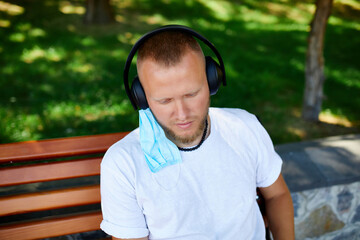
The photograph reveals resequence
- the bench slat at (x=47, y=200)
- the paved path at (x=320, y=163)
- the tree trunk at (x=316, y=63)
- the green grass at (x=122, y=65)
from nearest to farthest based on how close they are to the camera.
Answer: the bench slat at (x=47, y=200) → the paved path at (x=320, y=163) → the tree trunk at (x=316, y=63) → the green grass at (x=122, y=65)

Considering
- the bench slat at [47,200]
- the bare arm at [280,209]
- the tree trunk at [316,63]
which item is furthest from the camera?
the tree trunk at [316,63]

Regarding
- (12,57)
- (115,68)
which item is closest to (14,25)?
(12,57)

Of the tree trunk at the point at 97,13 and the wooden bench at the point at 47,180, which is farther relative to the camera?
the tree trunk at the point at 97,13

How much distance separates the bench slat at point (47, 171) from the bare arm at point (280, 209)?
43.4 inches

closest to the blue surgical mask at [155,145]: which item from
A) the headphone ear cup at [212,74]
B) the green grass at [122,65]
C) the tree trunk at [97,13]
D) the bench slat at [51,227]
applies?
the headphone ear cup at [212,74]

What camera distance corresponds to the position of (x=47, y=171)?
1.99 m

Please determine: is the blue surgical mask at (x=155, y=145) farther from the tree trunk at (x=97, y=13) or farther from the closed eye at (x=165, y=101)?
the tree trunk at (x=97, y=13)

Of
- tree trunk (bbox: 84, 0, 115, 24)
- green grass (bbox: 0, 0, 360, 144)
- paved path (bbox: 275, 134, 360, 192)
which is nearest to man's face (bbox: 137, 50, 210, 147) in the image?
paved path (bbox: 275, 134, 360, 192)

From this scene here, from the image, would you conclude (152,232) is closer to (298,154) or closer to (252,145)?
(252,145)

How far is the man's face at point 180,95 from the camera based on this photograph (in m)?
1.74

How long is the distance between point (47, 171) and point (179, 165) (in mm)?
818

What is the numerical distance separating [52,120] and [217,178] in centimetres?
309

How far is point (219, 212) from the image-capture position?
6.05ft

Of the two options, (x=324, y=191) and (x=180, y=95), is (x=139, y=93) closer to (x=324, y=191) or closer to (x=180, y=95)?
(x=180, y=95)
